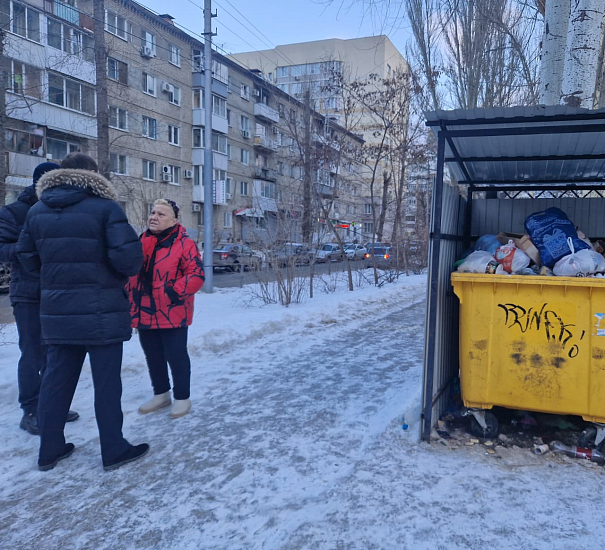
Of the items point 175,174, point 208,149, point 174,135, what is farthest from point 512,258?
point 174,135

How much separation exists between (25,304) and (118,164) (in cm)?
2487

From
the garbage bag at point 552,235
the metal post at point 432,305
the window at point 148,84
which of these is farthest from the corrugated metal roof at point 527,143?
the window at point 148,84

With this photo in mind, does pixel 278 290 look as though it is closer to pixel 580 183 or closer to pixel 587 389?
pixel 580 183

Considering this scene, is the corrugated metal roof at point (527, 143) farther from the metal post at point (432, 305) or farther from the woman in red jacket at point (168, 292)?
the woman in red jacket at point (168, 292)

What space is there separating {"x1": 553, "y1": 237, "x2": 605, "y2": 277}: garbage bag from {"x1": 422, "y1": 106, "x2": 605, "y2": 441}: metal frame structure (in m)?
0.82

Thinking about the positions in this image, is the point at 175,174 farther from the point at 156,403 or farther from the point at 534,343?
the point at 534,343

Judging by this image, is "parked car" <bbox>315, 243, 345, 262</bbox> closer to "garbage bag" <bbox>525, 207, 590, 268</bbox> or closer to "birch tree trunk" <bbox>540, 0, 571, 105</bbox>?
"birch tree trunk" <bbox>540, 0, 571, 105</bbox>

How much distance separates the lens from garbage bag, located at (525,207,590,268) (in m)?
3.55

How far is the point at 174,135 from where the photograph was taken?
30.8 metres

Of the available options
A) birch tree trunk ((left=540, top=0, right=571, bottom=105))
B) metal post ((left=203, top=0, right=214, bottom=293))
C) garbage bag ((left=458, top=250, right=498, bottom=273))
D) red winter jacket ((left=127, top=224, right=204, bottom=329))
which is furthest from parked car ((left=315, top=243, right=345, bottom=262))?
garbage bag ((left=458, top=250, right=498, bottom=273))

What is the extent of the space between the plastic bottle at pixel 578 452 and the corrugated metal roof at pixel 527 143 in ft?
7.09

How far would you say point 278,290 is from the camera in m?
10.2

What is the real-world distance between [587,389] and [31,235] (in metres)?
3.78

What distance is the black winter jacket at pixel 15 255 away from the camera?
3357 millimetres
